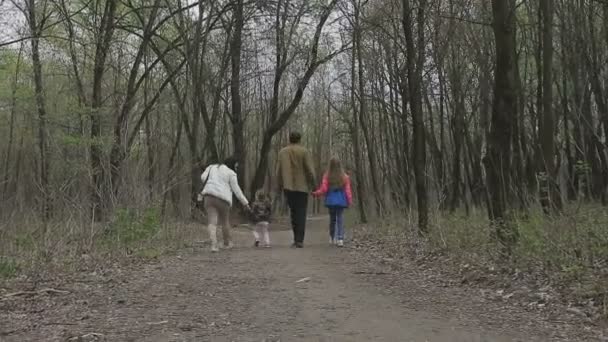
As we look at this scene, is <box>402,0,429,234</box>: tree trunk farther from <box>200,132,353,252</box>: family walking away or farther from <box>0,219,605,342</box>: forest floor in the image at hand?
<box>0,219,605,342</box>: forest floor

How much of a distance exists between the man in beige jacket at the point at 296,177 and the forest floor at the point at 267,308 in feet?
9.11

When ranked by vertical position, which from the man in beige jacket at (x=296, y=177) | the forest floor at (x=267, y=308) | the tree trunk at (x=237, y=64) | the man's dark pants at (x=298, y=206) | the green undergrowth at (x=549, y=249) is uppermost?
the tree trunk at (x=237, y=64)

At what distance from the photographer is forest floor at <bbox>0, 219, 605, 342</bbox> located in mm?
5043

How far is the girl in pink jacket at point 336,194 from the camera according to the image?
1245 cm

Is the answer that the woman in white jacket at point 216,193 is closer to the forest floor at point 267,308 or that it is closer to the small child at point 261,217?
the small child at point 261,217

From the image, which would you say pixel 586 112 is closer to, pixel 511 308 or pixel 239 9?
pixel 239 9

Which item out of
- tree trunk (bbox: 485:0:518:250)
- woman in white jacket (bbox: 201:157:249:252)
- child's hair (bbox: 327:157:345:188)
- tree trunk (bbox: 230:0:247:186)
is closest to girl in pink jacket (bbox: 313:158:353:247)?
child's hair (bbox: 327:157:345:188)

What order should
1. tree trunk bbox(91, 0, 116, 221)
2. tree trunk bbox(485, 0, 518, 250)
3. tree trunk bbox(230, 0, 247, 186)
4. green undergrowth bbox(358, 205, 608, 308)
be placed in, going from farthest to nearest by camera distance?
1. tree trunk bbox(230, 0, 247, 186)
2. tree trunk bbox(91, 0, 116, 221)
3. tree trunk bbox(485, 0, 518, 250)
4. green undergrowth bbox(358, 205, 608, 308)

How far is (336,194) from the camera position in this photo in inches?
492

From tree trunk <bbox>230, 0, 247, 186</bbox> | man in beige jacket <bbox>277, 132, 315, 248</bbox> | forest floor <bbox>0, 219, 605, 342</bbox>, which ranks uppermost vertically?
tree trunk <bbox>230, 0, 247, 186</bbox>

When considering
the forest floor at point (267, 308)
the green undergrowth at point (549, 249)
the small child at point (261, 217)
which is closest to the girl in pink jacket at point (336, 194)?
the small child at point (261, 217)

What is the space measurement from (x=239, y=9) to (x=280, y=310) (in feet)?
63.0

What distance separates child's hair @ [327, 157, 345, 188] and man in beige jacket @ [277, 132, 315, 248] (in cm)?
61

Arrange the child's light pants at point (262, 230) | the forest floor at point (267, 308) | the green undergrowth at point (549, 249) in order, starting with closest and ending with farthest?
1. the forest floor at point (267, 308)
2. the green undergrowth at point (549, 249)
3. the child's light pants at point (262, 230)
